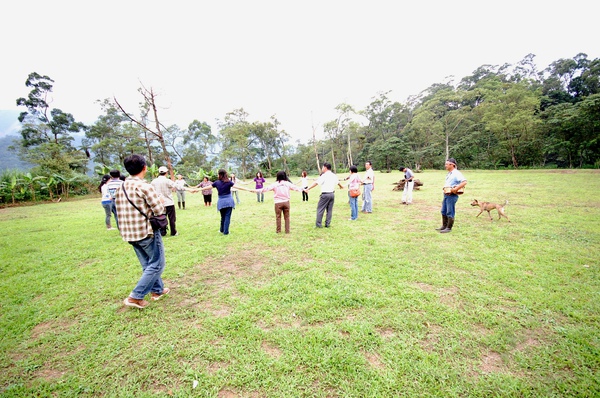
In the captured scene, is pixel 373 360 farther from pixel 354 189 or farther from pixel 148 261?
pixel 354 189

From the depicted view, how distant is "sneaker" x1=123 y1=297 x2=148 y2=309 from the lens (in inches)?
127

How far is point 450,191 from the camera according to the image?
5.91 m

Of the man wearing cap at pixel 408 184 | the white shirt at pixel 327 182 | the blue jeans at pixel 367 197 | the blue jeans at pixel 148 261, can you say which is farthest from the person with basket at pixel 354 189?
the blue jeans at pixel 148 261

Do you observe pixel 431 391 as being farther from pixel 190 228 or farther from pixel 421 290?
pixel 190 228

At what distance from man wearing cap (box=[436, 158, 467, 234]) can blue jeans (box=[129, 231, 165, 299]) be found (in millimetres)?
6608

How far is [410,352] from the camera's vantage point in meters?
2.42

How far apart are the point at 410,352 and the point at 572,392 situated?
1.30 m

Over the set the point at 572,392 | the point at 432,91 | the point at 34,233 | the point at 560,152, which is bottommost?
the point at 572,392

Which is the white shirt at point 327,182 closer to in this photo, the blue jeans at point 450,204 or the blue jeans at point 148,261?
the blue jeans at point 450,204

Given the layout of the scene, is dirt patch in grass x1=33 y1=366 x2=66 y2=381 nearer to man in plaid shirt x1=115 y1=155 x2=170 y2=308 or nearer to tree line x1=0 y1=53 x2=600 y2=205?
man in plaid shirt x1=115 y1=155 x2=170 y2=308

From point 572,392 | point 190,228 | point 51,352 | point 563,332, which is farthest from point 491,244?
point 190,228

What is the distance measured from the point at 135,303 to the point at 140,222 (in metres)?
1.23

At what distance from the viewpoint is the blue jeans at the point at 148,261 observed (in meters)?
3.16

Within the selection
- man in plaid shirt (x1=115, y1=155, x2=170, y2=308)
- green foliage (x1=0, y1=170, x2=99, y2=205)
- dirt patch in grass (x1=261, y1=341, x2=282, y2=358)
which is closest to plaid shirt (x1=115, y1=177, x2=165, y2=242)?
man in plaid shirt (x1=115, y1=155, x2=170, y2=308)
